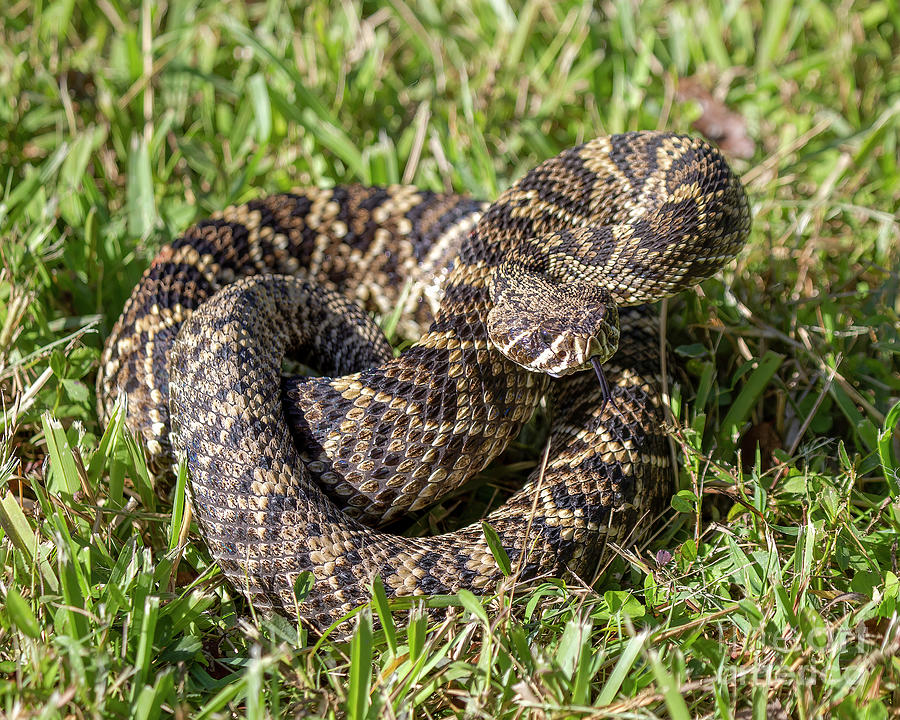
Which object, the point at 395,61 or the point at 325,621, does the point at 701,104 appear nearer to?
the point at 395,61

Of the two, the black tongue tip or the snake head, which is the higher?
the snake head

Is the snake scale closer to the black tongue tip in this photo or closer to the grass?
the black tongue tip

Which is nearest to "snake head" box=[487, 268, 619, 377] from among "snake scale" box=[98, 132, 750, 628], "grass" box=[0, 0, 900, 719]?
"snake scale" box=[98, 132, 750, 628]

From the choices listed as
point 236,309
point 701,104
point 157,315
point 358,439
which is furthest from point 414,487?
point 701,104

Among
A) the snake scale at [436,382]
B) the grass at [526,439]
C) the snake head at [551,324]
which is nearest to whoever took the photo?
the grass at [526,439]

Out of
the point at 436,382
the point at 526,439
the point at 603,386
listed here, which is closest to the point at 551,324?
the point at 603,386

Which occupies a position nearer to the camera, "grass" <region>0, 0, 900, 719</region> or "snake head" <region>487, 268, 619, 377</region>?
"grass" <region>0, 0, 900, 719</region>

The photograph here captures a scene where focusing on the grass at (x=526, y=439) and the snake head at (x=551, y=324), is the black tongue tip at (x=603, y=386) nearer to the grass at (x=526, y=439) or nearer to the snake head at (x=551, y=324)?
the snake head at (x=551, y=324)

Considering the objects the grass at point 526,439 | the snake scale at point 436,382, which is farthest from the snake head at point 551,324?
the grass at point 526,439
